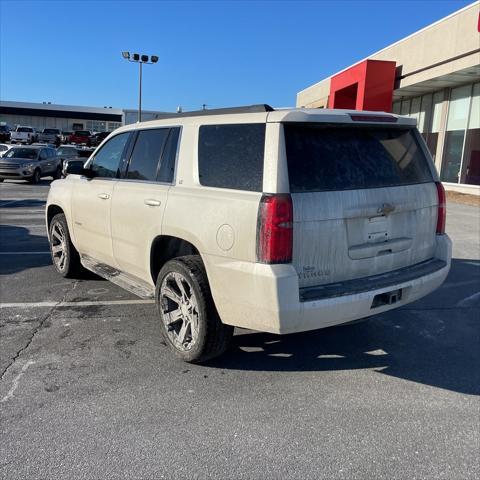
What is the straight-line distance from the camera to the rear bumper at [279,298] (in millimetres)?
3109

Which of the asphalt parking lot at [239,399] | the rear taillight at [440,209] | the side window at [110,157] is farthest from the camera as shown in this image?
the side window at [110,157]

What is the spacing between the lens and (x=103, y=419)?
311 centimetres

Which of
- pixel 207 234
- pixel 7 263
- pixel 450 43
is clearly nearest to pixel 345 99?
pixel 450 43

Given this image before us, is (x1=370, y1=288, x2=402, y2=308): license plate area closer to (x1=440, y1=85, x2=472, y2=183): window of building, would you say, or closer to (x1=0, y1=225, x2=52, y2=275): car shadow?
(x1=0, y1=225, x2=52, y2=275): car shadow

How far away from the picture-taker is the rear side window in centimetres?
332

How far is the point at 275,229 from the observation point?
3.09m

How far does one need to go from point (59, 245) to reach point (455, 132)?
71.1 ft

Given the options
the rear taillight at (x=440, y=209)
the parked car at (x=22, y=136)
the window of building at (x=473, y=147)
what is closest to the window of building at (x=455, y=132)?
the window of building at (x=473, y=147)

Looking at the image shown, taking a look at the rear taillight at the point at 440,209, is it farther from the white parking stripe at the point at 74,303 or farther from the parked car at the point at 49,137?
the parked car at the point at 49,137

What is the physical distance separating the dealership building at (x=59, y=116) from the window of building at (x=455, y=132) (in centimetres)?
6852

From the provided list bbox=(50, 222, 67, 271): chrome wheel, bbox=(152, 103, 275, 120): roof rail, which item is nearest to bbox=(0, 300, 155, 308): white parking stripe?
bbox=(50, 222, 67, 271): chrome wheel

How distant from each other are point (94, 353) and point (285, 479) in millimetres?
2135

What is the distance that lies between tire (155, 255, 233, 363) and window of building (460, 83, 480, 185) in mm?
A: 20225

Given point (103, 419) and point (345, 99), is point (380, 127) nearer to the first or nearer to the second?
point (103, 419)
